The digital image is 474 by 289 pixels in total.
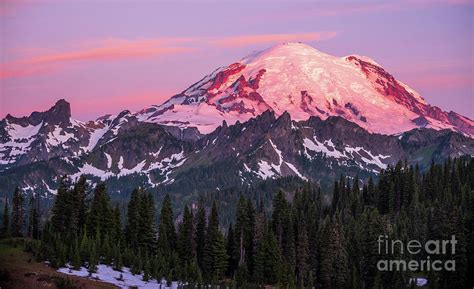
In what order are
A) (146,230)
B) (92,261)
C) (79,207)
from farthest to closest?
(146,230)
(79,207)
(92,261)

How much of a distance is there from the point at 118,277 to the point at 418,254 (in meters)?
58.8

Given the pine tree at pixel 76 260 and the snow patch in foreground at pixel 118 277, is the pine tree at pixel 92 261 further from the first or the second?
the pine tree at pixel 76 260

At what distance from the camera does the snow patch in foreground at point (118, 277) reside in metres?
141

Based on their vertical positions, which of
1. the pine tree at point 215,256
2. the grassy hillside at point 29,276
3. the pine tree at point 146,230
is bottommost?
the grassy hillside at point 29,276

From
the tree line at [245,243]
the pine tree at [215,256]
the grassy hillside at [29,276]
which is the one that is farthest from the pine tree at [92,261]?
the pine tree at [215,256]

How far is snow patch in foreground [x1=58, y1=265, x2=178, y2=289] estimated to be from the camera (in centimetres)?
14088

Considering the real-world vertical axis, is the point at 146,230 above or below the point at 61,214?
below

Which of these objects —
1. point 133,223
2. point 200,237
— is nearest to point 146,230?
point 133,223

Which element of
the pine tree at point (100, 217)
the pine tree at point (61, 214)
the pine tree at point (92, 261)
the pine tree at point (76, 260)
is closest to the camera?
the pine tree at point (76, 260)

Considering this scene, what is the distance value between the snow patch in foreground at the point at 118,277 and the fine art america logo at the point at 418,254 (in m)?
37.7

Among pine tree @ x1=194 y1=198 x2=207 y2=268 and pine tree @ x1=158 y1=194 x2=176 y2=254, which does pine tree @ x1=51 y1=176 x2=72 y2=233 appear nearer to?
pine tree @ x1=158 y1=194 x2=176 y2=254

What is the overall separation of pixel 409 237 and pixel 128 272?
2329 inches

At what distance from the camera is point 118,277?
146m

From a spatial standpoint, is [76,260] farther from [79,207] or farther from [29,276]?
[79,207]
